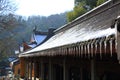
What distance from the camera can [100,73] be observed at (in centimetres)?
761

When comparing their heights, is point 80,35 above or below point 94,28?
below

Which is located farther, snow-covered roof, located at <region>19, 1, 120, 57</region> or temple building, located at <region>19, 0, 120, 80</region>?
snow-covered roof, located at <region>19, 1, 120, 57</region>

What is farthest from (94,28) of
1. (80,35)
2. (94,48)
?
(94,48)

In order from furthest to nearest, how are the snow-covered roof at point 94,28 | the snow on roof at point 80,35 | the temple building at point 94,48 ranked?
the snow-covered roof at point 94,28
the snow on roof at point 80,35
the temple building at point 94,48

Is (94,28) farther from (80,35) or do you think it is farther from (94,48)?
(94,48)

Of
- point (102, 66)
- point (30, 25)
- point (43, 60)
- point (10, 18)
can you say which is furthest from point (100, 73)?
point (30, 25)

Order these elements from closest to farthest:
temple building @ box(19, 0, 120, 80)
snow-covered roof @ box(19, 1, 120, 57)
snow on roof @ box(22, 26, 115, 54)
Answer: temple building @ box(19, 0, 120, 80) < snow on roof @ box(22, 26, 115, 54) < snow-covered roof @ box(19, 1, 120, 57)

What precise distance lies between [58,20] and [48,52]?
76298mm

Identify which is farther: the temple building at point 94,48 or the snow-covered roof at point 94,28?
the snow-covered roof at point 94,28

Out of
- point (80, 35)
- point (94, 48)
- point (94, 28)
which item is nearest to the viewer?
point (94, 48)

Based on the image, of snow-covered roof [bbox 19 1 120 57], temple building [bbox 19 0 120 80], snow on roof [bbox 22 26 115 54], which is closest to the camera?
temple building [bbox 19 0 120 80]

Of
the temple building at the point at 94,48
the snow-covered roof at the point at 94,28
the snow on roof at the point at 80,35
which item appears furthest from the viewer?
the snow-covered roof at the point at 94,28

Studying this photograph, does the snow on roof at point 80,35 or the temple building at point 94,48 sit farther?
the snow on roof at point 80,35

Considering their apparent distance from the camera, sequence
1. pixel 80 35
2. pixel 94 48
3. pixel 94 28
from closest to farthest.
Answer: pixel 94 48
pixel 94 28
pixel 80 35
